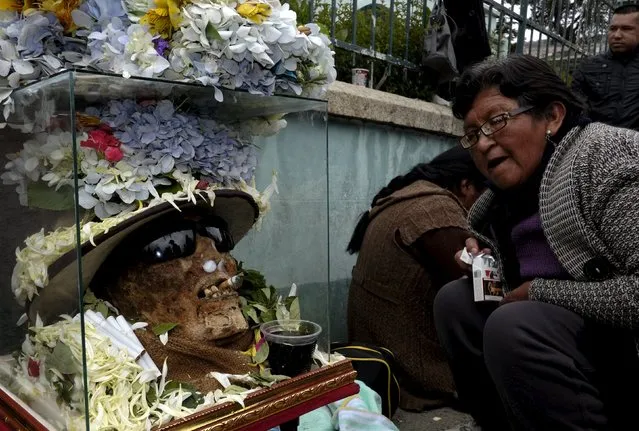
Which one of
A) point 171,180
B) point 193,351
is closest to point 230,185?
point 171,180

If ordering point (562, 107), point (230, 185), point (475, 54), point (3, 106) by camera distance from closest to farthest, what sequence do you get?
point (3, 106) < point (230, 185) < point (562, 107) < point (475, 54)

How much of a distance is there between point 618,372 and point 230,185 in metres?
1.34

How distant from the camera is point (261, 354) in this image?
5.51 feet

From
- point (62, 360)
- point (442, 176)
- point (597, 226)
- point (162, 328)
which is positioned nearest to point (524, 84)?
point (597, 226)

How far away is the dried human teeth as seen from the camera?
5.33 ft

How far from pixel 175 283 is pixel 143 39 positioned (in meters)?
0.64

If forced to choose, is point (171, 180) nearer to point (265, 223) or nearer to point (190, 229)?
point (190, 229)

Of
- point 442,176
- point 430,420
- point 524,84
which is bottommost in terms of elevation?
point 430,420

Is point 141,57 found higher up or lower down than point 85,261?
higher up

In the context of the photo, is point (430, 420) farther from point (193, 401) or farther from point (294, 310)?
point (193, 401)

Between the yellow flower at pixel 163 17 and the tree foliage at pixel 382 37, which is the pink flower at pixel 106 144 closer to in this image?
the yellow flower at pixel 163 17

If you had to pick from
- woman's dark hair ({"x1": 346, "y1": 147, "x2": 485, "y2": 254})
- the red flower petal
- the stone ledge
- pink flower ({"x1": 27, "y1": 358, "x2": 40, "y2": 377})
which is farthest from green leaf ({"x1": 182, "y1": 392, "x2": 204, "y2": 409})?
the stone ledge

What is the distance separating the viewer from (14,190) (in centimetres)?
155

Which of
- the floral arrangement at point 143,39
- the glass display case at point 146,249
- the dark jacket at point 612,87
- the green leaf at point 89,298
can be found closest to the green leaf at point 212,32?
the floral arrangement at point 143,39
